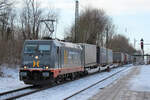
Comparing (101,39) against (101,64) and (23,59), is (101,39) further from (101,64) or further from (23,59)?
(23,59)

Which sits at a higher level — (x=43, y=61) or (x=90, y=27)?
(x=90, y=27)

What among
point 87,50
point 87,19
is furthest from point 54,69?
point 87,19

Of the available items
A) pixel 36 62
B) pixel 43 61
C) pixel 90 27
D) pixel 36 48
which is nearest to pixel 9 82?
pixel 36 62

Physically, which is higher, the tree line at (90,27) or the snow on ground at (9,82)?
the tree line at (90,27)

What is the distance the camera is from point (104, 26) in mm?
60250

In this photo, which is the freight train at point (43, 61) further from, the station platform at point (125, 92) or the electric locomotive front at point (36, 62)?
the station platform at point (125, 92)

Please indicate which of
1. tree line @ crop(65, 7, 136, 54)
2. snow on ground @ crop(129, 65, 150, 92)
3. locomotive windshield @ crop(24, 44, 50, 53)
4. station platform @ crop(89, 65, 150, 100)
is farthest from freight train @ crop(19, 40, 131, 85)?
tree line @ crop(65, 7, 136, 54)

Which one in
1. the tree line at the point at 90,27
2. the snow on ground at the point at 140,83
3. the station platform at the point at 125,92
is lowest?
the snow on ground at the point at 140,83

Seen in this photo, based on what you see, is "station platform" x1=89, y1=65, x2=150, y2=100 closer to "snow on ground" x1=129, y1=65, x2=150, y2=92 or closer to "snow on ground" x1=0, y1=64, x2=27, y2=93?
"snow on ground" x1=129, y1=65, x2=150, y2=92

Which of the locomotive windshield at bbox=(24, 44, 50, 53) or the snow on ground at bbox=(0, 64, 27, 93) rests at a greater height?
the locomotive windshield at bbox=(24, 44, 50, 53)

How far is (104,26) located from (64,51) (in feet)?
137

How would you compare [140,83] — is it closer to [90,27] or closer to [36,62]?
[36,62]

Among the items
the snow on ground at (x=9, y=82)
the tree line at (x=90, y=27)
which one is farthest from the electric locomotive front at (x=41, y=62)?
the tree line at (x=90, y=27)

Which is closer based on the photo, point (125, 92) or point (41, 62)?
point (125, 92)
